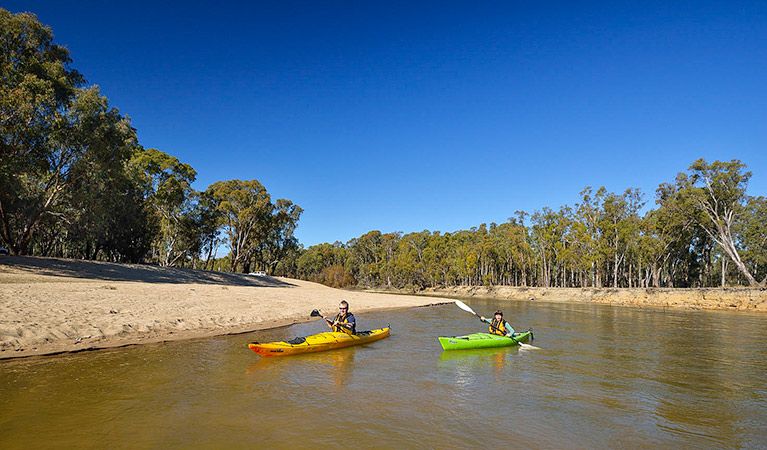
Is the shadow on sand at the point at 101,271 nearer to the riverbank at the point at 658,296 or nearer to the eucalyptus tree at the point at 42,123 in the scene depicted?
the eucalyptus tree at the point at 42,123

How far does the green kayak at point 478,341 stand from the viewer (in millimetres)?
14297

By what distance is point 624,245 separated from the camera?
2245 inches

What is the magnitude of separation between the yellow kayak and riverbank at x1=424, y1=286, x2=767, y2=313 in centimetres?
4144

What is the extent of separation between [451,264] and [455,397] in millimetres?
74477

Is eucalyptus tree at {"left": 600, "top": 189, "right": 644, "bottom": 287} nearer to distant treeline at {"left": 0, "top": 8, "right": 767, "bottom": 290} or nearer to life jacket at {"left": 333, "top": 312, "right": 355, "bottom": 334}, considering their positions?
distant treeline at {"left": 0, "top": 8, "right": 767, "bottom": 290}

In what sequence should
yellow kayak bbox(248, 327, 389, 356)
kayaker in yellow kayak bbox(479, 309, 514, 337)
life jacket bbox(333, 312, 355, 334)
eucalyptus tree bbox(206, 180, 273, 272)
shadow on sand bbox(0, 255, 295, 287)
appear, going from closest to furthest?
yellow kayak bbox(248, 327, 389, 356), life jacket bbox(333, 312, 355, 334), kayaker in yellow kayak bbox(479, 309, 514, 337), shadow on sand bbox(0, 255, 295, 287), eucalyptus tree bbox(206, 180, 273, 272)

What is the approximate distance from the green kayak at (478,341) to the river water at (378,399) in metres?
0.40

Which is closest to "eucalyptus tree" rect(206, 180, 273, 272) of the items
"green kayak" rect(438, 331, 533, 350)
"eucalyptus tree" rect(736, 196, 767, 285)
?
"green kayak" rect(438, 331, 533, 350)

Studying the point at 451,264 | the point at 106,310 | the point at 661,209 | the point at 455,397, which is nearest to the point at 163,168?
the point at 106,310

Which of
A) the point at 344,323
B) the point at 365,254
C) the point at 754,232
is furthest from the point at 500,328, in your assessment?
the point at 365,254

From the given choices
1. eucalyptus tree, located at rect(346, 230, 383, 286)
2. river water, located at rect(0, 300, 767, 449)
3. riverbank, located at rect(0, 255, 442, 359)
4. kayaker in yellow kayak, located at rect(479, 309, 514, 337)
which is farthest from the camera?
eucalyptus tree, located at rect(346, 230, 383, 286)

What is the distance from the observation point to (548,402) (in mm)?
8898

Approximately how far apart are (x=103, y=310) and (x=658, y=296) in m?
53.5

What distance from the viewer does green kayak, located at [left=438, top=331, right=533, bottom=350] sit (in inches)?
563
